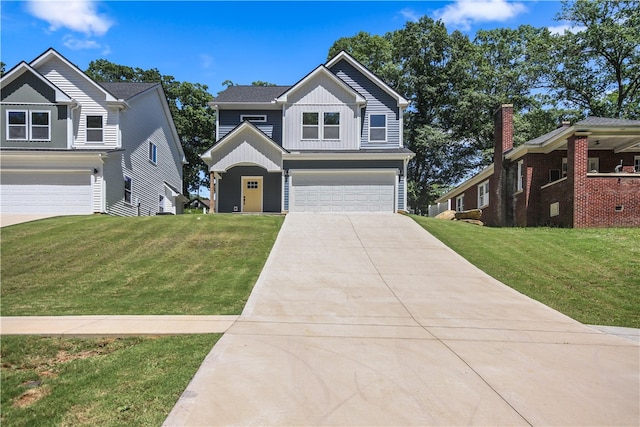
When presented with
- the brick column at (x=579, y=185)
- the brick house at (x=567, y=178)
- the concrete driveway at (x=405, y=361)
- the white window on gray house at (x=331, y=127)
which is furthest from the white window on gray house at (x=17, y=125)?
the brick column at (x=579, y=185)

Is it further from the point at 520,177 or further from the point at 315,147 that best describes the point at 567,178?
the point at 315,147

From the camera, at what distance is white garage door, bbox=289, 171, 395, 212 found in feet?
76.1

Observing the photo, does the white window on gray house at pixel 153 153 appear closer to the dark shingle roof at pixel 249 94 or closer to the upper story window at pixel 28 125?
the dark shingle roof at pixel 249 94

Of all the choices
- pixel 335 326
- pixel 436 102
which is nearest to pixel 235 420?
pixel 335 326

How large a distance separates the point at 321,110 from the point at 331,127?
3.60 ft

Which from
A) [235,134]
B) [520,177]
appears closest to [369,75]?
[235,134]

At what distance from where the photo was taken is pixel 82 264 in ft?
39.9

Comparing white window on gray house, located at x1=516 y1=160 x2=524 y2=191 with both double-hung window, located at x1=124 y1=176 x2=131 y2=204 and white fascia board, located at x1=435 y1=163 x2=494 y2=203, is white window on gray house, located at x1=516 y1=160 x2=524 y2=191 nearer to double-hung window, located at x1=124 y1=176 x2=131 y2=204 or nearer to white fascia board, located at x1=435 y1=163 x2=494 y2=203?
white fascia board, located at x1=435 y1=163 x2=494 y2=203

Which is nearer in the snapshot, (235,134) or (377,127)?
(235,134)

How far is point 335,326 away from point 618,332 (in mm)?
5148

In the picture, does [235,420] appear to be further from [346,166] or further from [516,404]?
[346,166]

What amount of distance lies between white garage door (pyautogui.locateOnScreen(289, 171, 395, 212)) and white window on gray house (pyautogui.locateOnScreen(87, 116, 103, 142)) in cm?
1041

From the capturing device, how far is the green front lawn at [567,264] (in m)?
10.1

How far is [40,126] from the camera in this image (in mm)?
23234
